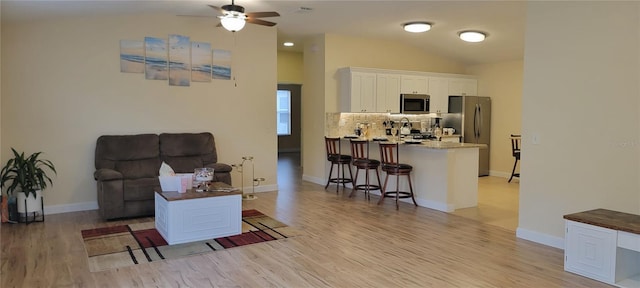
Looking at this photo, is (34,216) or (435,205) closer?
(34,216)

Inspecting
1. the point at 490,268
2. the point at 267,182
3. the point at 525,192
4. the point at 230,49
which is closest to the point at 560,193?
the point at 525,192

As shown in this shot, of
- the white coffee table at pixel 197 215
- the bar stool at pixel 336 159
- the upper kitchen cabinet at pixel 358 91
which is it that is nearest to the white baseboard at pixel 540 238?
the white coffee table at pixel 197 215

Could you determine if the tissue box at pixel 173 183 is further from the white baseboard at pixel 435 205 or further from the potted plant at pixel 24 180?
the white baseboard at pixel 435 205

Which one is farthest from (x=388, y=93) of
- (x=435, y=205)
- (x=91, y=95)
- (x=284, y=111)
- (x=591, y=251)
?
(x=284, y=111)

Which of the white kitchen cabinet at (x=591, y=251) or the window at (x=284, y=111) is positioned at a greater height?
the window at (x=284, y=111)

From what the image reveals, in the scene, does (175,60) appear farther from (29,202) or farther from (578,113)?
(578,113)

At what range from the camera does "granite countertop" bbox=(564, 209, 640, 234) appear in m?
3.30

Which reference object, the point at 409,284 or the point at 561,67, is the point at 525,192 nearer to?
the point at 561,67

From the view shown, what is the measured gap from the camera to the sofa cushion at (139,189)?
532 cm

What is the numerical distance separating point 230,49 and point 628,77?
513 centimetres

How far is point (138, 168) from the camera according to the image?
5.86 meters

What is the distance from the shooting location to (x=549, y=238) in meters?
4.34

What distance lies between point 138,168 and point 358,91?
3.80 metres

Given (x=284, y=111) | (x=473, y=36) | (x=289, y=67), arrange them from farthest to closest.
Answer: (x=284, y=111), (x=289, y=67), (x=473, y=36)
